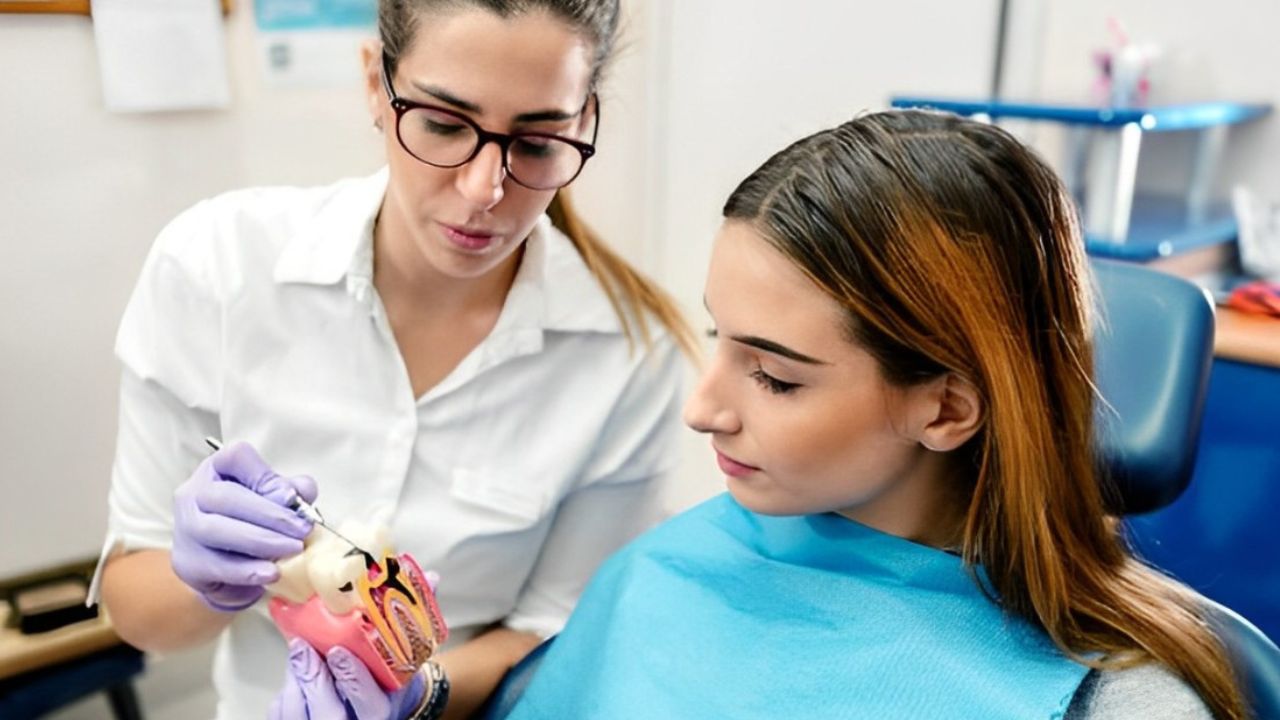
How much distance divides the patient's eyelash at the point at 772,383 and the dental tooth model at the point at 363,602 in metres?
0.34

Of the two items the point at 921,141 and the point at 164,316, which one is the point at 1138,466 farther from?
the point at 164,316

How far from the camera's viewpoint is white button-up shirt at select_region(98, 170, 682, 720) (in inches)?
43.7

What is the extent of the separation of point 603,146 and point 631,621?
1.57 meters

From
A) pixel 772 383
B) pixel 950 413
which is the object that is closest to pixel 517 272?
pixel 772 383

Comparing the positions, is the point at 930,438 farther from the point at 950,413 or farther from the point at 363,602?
the point at 363,602

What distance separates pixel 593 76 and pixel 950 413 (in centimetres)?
47

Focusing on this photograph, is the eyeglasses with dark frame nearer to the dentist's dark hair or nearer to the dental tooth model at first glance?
the dentist's dark hair

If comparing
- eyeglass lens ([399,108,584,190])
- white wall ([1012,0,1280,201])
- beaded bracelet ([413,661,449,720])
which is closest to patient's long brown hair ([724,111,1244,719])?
eyeglass lens ([399,108,584,190])

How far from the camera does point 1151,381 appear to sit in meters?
1.00

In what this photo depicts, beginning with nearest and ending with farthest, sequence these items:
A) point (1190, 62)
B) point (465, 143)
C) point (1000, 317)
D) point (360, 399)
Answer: point (1000, 317) → point (465, 143) → point (360, 399) → point (1190, 62)

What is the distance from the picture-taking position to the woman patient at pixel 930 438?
2.70ft

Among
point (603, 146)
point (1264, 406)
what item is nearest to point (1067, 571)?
→ point (1264, 406)

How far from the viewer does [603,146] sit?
8.00ft

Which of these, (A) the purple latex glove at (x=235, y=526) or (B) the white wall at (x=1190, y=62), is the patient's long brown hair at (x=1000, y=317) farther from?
(B) the white wall at (x=1190, y=62)
